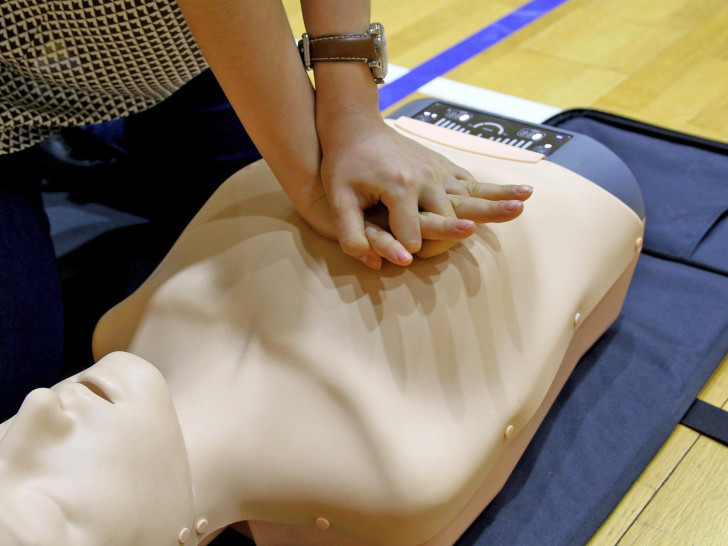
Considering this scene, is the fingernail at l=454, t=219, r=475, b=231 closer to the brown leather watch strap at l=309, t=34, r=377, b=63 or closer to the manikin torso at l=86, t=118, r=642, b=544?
the manikin torso at l=86, t=118, r=642, b=544

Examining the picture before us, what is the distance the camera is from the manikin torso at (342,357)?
883 mm

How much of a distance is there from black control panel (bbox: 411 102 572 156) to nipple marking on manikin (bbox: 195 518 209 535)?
2.45 ft

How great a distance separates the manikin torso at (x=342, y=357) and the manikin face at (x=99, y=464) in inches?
3.2

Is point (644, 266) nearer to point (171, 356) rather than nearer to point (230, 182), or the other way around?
point (230, 182)

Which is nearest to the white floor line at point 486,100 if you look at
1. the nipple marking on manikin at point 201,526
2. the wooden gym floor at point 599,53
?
the wooden gym floor at point 599,53

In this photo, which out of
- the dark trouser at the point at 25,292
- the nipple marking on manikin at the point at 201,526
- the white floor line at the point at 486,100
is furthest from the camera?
the white floor line at the point at 486,100

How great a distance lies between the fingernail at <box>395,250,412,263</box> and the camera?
2.99 ft

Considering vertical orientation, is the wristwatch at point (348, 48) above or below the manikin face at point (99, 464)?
above

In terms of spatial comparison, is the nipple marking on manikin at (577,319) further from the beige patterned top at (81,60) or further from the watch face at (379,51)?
the beige patterned top at (81,60)

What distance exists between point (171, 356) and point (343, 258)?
0.24m

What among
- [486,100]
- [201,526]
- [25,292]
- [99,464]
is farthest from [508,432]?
[486,100]

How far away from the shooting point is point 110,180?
175 centimetres

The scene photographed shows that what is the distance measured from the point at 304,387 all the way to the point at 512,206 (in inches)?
12.0

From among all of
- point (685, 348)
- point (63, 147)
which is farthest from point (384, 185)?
point (63, 147)
